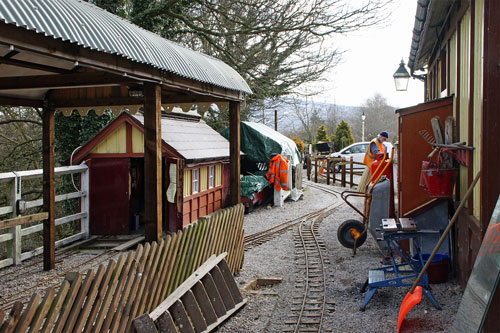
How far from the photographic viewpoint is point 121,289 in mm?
4562

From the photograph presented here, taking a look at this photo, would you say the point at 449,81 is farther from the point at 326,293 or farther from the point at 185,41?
the point at 185,41

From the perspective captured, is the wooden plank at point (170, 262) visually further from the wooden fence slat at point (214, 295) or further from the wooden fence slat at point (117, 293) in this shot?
the wooden fence slat at point (117, 293)

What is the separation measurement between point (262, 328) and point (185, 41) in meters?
15.0

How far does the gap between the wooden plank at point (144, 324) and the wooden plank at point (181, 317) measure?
1.70 ft

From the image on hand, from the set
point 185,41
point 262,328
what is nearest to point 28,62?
point 262,328

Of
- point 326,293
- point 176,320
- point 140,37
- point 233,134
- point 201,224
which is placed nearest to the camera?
point 176,320

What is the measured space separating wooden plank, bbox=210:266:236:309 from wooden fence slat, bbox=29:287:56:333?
306 centimetres

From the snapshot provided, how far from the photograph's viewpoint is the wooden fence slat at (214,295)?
20.2 ft

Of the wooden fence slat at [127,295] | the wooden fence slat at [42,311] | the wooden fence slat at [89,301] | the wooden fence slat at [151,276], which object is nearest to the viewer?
the wooden fence slat at [42,311]

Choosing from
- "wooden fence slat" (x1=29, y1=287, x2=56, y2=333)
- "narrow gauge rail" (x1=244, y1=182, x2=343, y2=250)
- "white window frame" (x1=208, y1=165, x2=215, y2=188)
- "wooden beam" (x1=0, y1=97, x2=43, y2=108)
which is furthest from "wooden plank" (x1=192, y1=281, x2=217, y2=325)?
"white window frame" (x1=208, y1=165, x2=215, y2=188)

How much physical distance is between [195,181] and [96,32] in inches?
315

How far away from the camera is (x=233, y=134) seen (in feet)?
28.3

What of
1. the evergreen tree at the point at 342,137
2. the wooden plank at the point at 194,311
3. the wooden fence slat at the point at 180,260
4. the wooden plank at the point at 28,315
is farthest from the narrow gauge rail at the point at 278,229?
the evergreen tree at the point at 342,137

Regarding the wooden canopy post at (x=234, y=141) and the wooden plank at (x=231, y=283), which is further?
the wooden canopy post at (x=234, y=141)
